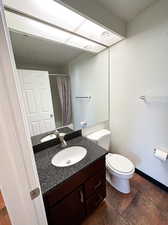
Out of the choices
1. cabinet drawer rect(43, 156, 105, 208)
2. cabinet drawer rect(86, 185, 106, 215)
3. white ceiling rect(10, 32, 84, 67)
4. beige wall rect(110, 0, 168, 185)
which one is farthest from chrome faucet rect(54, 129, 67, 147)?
beige wall rect(110, 0, 168, 185)

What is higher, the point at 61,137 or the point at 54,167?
the point at 61,137

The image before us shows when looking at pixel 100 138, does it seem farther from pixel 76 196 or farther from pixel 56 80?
pixel 56 80

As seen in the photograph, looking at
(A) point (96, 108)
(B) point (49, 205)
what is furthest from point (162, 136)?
Result: (B) point (49, 205)

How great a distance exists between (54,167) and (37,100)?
0.75 metres

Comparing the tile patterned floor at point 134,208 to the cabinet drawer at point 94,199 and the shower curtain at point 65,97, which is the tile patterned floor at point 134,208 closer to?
the cabinet drawer at point 94,199

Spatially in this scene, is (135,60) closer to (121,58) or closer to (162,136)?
(121,58)

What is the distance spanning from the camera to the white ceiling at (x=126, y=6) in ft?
3.74

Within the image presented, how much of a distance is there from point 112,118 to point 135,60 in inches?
38.9

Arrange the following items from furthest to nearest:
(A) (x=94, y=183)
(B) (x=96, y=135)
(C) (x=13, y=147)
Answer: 1. (B) (x=96, y=135)
2. (A) (x=94, y=183)
3. (C) (x=13, y=147)

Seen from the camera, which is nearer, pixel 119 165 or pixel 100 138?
pixel 119 165

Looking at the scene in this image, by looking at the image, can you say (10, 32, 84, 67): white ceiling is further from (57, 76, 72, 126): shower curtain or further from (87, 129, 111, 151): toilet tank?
(87, 129, 111, 151): toilet tank

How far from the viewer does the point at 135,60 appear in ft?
4.81

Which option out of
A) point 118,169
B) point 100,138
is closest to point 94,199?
point 118,169

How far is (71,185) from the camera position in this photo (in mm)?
878
